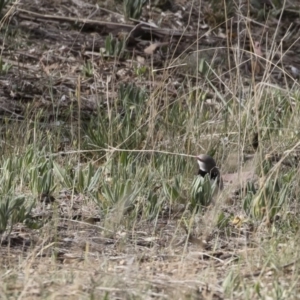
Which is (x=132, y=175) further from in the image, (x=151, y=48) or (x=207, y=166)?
(x=151, y=48)

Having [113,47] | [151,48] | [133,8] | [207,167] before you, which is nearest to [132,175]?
[207,167]

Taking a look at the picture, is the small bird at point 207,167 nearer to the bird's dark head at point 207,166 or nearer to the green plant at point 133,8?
the bird's dark head at point 207,166

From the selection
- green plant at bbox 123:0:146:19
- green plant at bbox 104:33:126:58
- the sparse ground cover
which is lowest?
the sparse ground cover

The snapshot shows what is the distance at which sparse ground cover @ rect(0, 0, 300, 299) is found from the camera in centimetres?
390

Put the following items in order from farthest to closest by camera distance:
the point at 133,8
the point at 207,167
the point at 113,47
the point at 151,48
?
the point at 133,8
the point at 151,48
the point at 113,47
the point at 207,167

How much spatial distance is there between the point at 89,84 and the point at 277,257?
3.52 metres

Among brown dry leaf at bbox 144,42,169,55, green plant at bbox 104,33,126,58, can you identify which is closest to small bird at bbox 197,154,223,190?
green plant at bbox 104,33,126,58

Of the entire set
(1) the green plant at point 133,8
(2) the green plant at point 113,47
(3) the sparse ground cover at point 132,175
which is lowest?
(3) the sparse ground cover at point 132,175

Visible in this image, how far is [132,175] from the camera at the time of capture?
518cm

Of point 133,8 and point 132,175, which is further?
point 133,8

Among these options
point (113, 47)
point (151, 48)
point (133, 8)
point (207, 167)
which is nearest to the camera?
point (207, 167)

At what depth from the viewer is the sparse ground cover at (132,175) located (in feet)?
12.8

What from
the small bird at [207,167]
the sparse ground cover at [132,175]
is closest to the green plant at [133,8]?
the sparse ground cover at [132,175]

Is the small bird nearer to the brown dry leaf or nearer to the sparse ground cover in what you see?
the sparse ground cover
